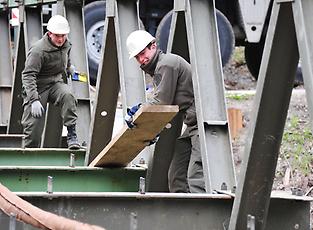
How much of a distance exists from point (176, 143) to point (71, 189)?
1.02 metres

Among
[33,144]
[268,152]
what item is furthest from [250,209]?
[33,144]

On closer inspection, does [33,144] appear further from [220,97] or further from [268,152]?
[268,152]

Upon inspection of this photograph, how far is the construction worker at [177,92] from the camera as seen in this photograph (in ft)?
24.8

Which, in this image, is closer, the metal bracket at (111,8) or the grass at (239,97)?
the metal bracket at (111,8)

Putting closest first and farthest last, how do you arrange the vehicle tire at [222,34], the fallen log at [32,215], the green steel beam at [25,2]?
the fallen log at [32,215]
the green steel beam at [25,2]
the vehicle tire at [222,34]

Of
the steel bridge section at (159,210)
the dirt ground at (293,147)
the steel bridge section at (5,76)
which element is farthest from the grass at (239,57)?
the steel bridge section at (159,210)

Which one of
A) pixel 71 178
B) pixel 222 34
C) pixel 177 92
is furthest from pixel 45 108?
pixel 222 34

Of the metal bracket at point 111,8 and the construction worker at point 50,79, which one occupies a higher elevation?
the metal bracket at point 111,8

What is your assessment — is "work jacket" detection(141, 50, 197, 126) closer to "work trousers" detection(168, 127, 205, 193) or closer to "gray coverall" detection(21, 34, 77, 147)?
"work trousers" detection(168, 127, 205, 193)

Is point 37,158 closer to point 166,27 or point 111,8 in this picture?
point 111,8

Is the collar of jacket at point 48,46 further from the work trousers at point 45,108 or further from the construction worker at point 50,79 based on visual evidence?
the work trousers at point 45,108

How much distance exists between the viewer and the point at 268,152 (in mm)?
5816

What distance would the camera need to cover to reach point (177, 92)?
786 cm

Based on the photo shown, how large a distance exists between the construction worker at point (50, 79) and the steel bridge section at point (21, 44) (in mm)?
1698
